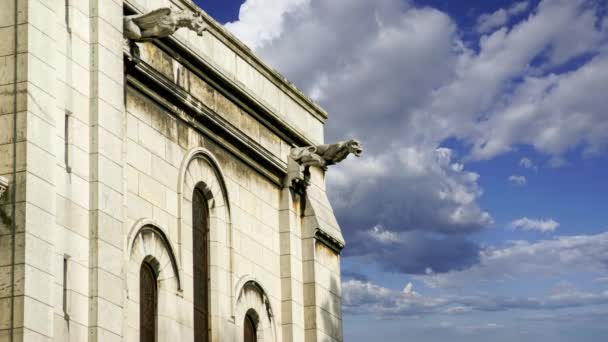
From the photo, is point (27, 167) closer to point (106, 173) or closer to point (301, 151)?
point (106, 173)

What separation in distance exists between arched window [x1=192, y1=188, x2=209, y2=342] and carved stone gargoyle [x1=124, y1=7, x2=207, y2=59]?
5111 mm

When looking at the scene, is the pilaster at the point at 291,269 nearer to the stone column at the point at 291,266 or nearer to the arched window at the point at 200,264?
the stone column at the point at 291,266

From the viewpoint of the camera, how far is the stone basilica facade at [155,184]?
28109mm

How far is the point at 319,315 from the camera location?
41.4 metres

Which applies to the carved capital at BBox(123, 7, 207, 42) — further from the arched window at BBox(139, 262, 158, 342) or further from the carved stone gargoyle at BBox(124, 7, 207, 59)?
the arched window at BBox(139, 262, 158, 342)

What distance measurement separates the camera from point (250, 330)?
128 feet

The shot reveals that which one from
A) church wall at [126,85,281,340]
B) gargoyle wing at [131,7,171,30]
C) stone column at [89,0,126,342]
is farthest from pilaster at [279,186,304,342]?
gargoyle wing at [131,7,171,30]

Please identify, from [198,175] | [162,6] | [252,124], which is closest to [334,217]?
[252,124]

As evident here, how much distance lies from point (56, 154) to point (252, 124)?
37.5ft

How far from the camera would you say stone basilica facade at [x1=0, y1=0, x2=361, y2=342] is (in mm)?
28109

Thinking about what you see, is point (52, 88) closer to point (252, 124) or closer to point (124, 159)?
point (124, 159)

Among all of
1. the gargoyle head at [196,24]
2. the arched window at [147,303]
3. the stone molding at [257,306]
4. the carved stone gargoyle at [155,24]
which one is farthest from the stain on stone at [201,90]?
the arched window at [147,303]

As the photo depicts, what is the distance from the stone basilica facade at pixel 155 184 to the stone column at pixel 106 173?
39 millimetres

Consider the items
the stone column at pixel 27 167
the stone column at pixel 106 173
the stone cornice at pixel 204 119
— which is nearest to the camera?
the stone column at pixel 27 167
